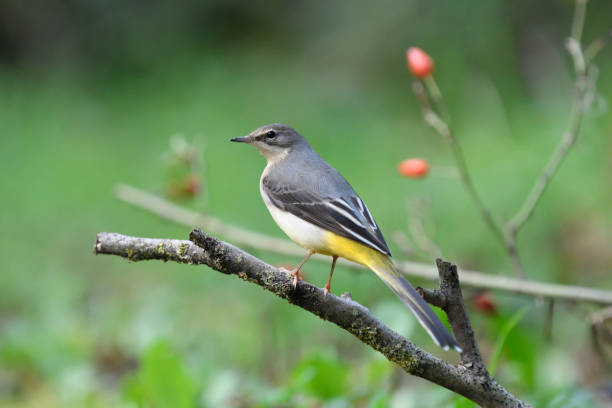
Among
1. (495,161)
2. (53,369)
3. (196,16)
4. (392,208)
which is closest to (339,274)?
(392,208)

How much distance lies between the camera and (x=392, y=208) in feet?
22.9

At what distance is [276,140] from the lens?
11.7ft

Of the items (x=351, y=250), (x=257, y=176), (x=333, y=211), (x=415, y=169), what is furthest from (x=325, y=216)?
(x=257, y=176)

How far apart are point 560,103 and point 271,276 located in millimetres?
6533

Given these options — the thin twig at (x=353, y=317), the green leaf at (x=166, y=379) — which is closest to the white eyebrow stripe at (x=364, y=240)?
the thin twig at (x=353, y=317)

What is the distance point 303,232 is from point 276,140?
31.2 inches

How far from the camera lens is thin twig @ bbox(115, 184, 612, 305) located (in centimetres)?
372

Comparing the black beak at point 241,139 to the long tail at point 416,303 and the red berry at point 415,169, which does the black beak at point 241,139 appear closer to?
the red berry at point 415,169

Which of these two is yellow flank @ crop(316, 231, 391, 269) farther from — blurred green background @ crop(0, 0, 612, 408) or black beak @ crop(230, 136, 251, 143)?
black beak @ crop(230, 136, 251, 143)

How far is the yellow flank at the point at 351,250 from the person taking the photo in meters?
2.77

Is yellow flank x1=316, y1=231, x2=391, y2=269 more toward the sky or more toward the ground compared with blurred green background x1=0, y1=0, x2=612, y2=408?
more toward the sky

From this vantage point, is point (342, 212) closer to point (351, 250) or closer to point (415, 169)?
point (351, 250)

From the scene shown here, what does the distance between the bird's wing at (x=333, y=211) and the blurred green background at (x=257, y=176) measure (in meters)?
0.65

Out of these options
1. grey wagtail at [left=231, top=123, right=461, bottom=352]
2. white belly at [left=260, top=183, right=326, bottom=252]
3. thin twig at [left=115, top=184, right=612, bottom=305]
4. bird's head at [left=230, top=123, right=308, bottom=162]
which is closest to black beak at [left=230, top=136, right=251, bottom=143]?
bird's head at [left=230, top=123, right=308, bottom=162]
